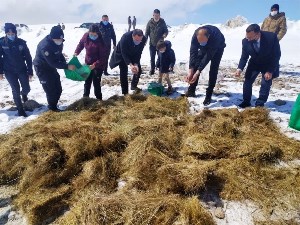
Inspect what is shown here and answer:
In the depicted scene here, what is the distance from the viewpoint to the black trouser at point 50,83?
6023 millimetres

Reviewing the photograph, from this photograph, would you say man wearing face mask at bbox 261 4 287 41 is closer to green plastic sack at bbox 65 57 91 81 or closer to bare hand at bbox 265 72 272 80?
bare hand at bbox 265 72 272 80

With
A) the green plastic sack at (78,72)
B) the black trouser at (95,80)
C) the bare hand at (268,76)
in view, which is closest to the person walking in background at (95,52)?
the black trouser at (95,80)

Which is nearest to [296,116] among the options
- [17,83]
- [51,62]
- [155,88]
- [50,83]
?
[155,88]

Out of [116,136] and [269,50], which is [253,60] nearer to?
[269,50]

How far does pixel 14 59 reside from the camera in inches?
241

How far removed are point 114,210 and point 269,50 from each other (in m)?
4.28

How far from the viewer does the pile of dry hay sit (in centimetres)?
302

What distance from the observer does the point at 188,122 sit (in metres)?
4.93

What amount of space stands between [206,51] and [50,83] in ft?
10.3

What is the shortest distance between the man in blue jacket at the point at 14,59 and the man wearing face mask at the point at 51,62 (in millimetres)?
423

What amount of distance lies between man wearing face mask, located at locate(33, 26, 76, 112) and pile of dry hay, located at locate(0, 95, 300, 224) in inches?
46.6

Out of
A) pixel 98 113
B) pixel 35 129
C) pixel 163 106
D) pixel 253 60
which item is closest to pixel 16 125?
pixel 35 129

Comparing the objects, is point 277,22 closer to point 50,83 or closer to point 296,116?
point 296,116

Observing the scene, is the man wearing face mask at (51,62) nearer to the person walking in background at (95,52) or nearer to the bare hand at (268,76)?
the person walking in background at (95,52)
